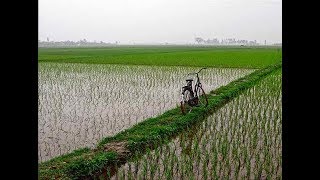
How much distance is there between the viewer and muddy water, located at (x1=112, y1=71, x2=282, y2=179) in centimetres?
436

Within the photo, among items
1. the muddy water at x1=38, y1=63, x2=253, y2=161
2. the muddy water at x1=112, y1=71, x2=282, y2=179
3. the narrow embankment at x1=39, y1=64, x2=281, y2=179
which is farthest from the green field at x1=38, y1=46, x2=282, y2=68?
the narrow embankment at x1=39, y1=64, x2=281, y2=179

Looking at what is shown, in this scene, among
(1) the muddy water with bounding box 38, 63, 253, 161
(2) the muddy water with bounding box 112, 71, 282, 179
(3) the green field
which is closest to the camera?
(2) the muddy water with bounding box 112, 71, 282, 179

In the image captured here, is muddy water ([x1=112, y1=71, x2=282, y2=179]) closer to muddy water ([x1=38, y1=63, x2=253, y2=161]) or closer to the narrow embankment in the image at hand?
the narrow embankment

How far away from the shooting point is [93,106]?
937cm

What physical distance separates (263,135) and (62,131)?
3.67 m

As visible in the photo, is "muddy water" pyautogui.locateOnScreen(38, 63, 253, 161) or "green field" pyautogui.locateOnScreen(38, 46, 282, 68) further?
"green field" pyautogui.locateOnScreen(38, 46, 282, 68)

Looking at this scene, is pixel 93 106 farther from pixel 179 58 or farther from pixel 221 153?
pixel 179 58

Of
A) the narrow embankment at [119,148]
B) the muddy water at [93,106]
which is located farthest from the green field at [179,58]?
the narrow embankment at [119,148]

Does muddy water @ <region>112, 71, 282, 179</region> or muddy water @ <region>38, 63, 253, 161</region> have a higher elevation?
muddy water @ <region>38, 63, 253, 161</region>

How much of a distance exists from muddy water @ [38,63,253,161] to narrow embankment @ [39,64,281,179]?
0.44m
